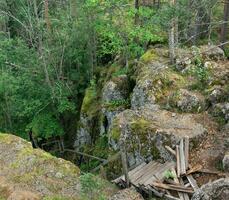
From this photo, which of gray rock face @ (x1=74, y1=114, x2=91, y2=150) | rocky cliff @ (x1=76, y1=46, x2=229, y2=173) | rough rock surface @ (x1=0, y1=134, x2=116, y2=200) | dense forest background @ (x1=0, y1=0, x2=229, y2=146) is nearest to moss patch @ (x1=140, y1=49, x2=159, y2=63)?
rocky cliff @ (x1=76, y1=46, x2=229, y2=173)

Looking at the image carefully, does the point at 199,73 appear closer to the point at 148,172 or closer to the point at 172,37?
the point at 172,37

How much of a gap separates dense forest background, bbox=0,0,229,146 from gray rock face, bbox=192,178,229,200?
39.7ft

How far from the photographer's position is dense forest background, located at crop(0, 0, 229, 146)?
22062mm

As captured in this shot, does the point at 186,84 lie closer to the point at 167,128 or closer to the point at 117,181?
the point at 167,128

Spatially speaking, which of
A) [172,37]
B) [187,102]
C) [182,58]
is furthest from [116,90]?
[187,102]

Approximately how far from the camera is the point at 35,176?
46.4 ft

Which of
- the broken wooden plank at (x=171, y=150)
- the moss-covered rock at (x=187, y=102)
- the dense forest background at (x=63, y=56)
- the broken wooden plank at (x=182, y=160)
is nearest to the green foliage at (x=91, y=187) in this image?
the broken wooden plank at (x=182, y=160)

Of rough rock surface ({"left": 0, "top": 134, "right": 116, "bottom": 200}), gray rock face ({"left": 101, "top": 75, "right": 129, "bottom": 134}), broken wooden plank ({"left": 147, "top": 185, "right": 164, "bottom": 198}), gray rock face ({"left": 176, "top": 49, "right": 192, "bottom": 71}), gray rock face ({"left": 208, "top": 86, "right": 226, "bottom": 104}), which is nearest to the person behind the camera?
broken wooden plank ({"left": 147, "top": 185, "right": 164, "bottom": 198})

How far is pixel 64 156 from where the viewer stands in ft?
79.5

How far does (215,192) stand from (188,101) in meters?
7.02

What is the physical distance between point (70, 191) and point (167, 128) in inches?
179

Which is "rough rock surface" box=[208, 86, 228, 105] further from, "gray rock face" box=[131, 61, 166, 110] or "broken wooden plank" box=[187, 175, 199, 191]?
"broken wooden plank" box=[187, 175, 199, 191]

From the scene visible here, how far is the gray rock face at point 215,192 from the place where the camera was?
10.1 meters

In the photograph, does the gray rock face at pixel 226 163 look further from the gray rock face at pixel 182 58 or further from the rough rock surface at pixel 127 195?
the gray rock face at pixel 182 58
